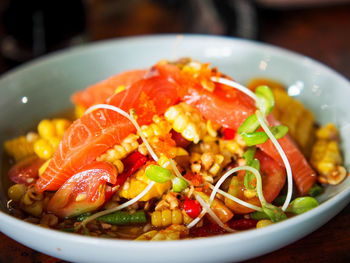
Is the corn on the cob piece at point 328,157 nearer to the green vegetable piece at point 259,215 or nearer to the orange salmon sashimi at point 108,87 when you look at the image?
the green vegetable piece at point 259,215

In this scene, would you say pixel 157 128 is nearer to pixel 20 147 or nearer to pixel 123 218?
pixel 123 218

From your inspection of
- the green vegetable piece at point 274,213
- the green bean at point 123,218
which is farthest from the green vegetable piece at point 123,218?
the green vegetable piece at point 274,213

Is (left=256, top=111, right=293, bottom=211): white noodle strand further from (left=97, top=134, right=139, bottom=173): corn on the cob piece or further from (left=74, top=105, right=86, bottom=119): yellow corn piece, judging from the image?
(left=74, top=105, right=86, bottom=119): yellow corn piece

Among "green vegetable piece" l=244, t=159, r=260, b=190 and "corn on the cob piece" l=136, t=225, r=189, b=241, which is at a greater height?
"green vegetable piece" l=244, t=159, r=260, b=190

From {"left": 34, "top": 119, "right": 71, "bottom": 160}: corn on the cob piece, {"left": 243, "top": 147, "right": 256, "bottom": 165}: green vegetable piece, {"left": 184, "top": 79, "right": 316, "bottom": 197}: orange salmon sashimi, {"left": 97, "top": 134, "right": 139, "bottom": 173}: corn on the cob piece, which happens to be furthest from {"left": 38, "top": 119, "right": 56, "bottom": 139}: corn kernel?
{"left": 243, "top": 147, "right": 256, "bottom": 165}: green vegetable piece

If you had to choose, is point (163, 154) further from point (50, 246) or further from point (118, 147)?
point (50, 246)

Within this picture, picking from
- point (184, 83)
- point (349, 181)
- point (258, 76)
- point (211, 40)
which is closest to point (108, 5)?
point (211, 40)

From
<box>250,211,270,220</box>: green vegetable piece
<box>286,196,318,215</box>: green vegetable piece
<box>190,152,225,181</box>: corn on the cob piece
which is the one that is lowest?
<box>250,211,270,220</box>: green vegetable piece

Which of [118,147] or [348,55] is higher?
[118,147]
